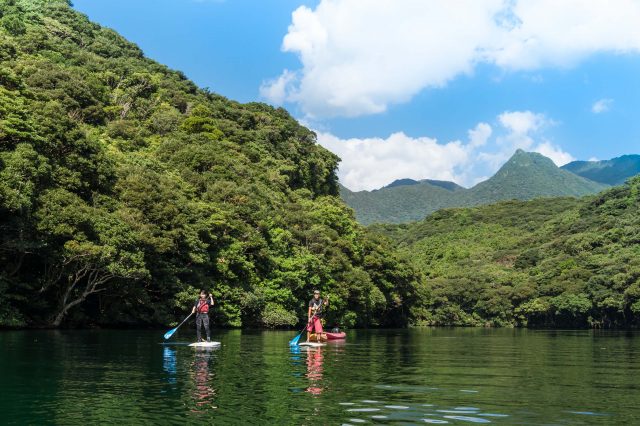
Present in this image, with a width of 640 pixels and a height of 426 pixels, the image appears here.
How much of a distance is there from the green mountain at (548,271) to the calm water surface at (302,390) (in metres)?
81.1

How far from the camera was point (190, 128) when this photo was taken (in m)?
84.6

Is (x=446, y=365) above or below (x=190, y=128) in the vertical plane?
below

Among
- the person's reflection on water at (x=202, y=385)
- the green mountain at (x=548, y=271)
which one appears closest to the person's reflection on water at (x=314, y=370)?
the person's reflection on water at (x=202, y=385)

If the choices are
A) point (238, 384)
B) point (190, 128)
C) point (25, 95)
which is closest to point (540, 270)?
point (190, 128)

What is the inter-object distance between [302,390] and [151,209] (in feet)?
117

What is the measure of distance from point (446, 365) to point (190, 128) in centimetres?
7024

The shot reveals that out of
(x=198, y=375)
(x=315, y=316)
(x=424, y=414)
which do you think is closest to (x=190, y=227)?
(x=315, y=316)

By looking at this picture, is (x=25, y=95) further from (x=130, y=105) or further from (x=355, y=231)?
(x=355, y=231)

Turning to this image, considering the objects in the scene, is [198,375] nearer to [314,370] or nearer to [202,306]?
[314,370]

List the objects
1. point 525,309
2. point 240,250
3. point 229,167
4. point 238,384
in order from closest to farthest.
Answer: point 238,384
point 240,250
point 229,167
point 525,309

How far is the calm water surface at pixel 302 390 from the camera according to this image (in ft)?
31.8

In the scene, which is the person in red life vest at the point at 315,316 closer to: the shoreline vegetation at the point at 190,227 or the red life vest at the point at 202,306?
the red life vest at the point at 202,306

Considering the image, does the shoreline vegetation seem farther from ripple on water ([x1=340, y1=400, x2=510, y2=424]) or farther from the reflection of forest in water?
ripple on water ([x1=340, y1=400, x2=510, y2=424])

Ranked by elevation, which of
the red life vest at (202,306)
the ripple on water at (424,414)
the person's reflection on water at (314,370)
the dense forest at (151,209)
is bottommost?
the person's reflection on water at (314,370)
